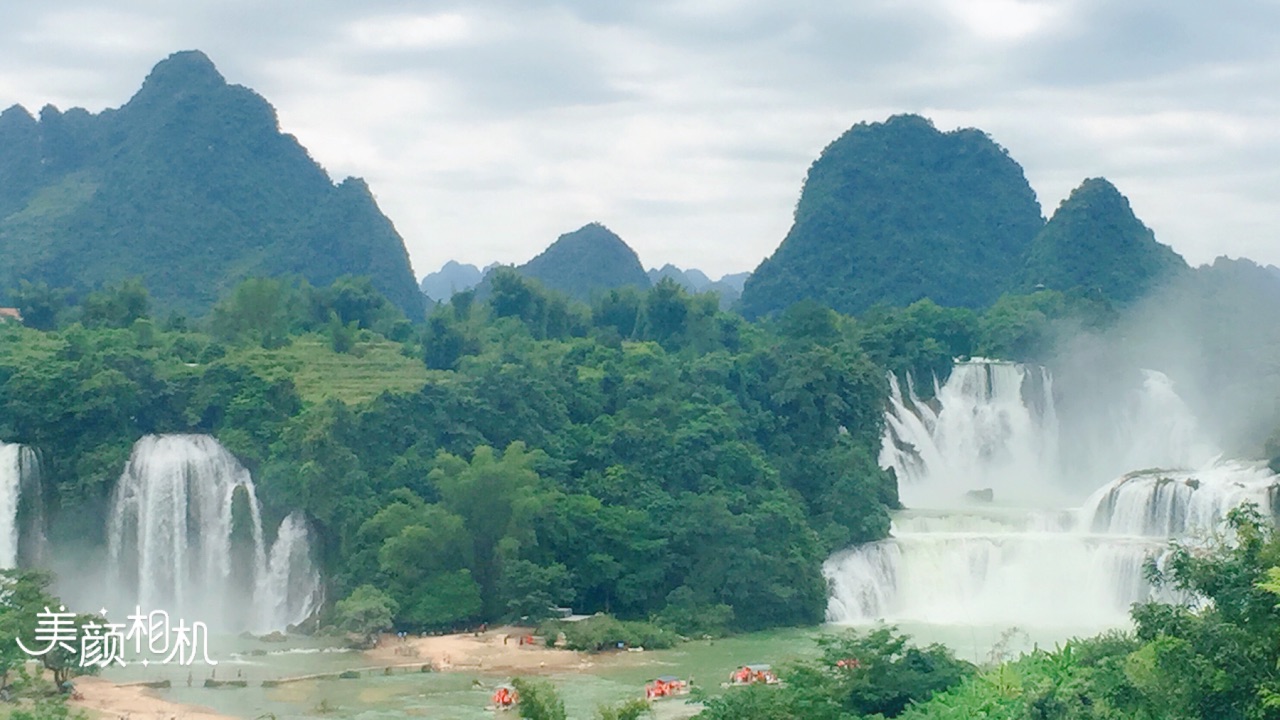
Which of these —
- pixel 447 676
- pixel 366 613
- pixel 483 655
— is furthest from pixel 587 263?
pixel 447 676

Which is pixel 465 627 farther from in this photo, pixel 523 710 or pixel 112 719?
pixel 523 710

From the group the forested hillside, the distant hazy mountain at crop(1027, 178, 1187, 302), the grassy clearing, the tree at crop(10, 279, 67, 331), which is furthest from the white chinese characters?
the forested hillside

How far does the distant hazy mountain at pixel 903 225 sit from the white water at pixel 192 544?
35.3m

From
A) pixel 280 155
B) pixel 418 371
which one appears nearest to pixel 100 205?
pixel 280 155

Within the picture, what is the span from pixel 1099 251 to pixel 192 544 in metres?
36.0

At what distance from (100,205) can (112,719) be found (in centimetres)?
4170

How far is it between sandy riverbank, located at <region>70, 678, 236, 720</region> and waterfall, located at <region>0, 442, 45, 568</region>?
663 cm

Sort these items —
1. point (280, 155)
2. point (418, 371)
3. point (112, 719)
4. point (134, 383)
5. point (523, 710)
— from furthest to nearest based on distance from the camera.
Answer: point (280, 155) < point (418, 371) < point (134, 383) < point (112, 719) < point (523, 710)

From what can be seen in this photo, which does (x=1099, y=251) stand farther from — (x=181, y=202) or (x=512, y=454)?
(x=512, y=454)

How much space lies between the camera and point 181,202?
56375 mm

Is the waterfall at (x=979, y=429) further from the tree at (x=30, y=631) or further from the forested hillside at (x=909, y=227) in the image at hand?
the tree at (x=30, y=631)

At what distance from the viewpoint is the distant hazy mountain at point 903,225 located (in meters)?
60.4

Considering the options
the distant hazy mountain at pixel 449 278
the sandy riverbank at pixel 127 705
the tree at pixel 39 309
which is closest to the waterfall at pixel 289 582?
the sandy riverbank at pixel 127 705

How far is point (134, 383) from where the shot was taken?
89.2 feet
